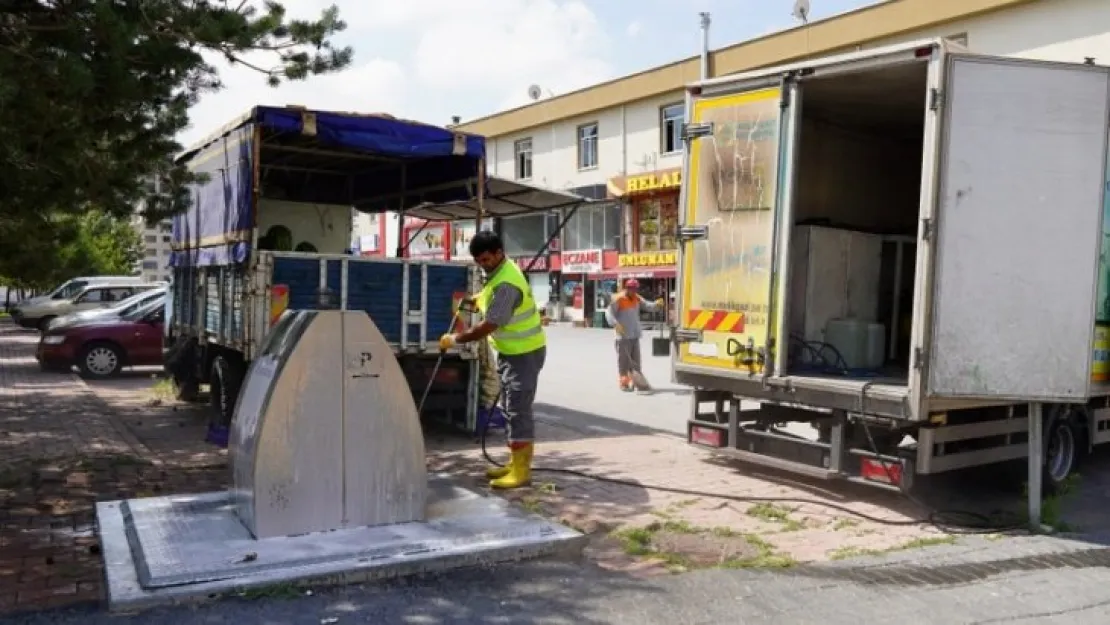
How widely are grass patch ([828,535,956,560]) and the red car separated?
13.1 meters

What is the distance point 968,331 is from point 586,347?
755 inches

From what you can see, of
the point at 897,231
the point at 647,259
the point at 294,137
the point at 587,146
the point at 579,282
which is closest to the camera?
the point at 897,231

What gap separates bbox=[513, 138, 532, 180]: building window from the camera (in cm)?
4194

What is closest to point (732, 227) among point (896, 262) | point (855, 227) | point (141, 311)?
point (855, 227)

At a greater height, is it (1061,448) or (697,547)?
(1061,448)

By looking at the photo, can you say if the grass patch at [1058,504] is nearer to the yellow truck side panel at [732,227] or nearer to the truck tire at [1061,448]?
the truck tire at [1061,448]

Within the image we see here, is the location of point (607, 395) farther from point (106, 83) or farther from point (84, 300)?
point (84, 300)

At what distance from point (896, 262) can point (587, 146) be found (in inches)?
1221

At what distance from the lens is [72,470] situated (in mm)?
7348

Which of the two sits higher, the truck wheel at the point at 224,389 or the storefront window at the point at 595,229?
the storefront window at the point at 595,229

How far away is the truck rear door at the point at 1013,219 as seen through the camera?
5984 mm

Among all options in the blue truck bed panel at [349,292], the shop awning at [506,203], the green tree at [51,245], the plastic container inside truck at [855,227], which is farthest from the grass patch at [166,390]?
the plastic container inside truck at [855,227]

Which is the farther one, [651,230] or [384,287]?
[651,230]

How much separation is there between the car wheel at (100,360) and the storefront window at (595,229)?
23.4m
